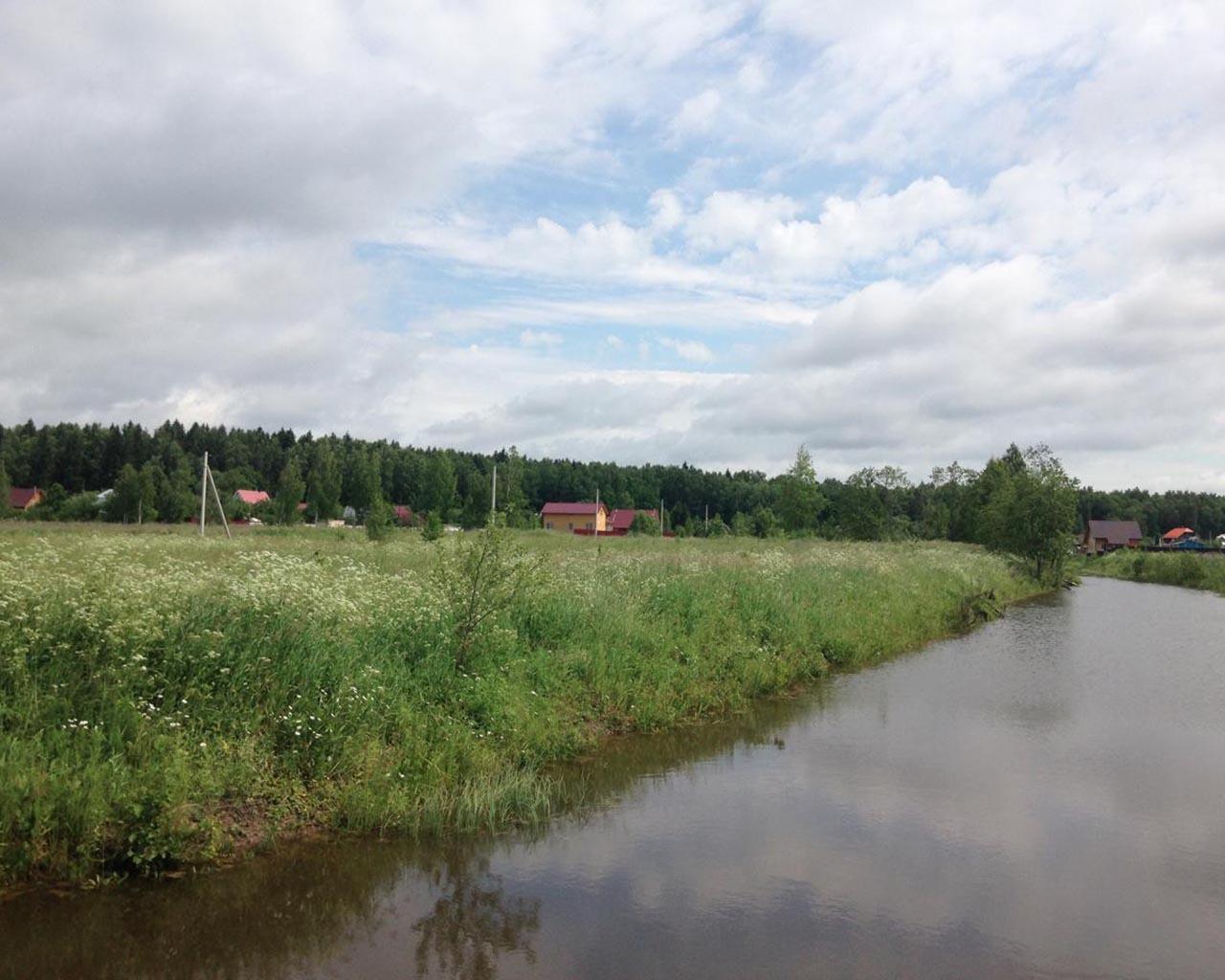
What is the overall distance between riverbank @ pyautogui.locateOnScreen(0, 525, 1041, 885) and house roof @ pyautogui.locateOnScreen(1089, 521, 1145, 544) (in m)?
107

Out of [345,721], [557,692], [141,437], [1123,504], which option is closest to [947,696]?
[557,692]

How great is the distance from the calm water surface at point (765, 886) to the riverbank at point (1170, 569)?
41867mm

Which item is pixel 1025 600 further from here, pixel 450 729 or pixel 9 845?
pixel 9 845

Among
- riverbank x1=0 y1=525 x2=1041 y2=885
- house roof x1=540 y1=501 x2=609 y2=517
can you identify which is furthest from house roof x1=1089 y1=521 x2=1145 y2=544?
riverbank x1=0 y1=525 x2=1041 y2=885

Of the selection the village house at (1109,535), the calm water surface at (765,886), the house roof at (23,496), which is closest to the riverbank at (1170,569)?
the village house at (1109,535)

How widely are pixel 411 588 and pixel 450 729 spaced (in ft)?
12.0

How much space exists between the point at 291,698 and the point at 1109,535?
381ft

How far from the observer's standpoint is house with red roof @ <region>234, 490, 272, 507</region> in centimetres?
8262

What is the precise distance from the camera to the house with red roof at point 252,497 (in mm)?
82625

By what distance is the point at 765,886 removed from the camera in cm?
737

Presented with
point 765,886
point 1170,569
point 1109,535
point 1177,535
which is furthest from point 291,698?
point 1177,535

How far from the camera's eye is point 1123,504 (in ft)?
424

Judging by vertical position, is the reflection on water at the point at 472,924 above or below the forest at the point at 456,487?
below

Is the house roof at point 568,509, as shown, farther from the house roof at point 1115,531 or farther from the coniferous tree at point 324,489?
the house roof at point 1115,531
